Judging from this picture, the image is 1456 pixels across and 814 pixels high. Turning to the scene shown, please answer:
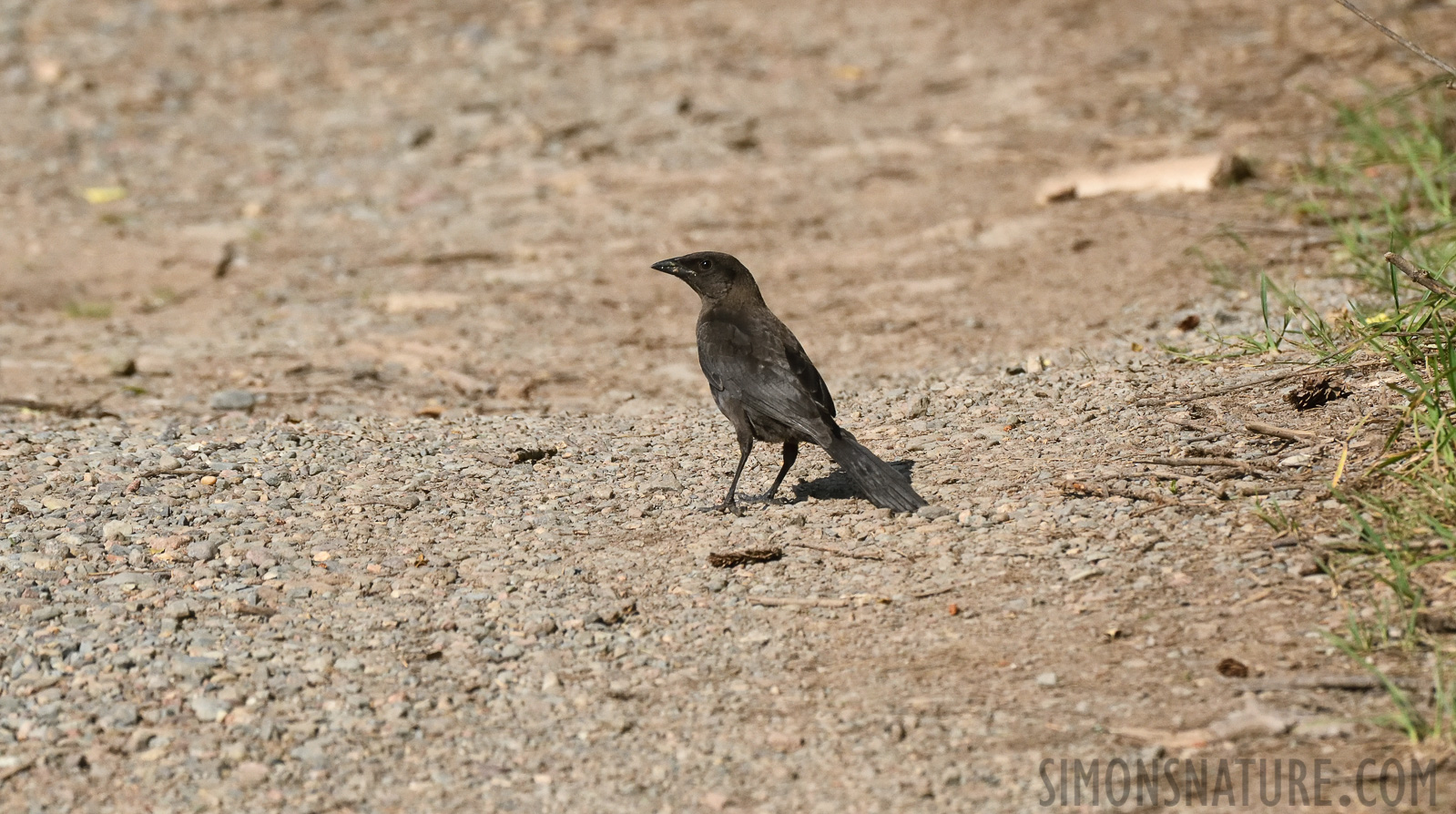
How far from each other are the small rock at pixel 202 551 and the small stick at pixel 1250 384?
343cm

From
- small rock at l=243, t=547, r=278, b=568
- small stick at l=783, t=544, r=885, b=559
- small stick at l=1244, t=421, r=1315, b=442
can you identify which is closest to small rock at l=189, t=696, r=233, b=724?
small rock at l=243, t=547, r=278, b=568

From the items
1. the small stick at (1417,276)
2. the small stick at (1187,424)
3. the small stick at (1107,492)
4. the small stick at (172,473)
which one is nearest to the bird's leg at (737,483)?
the small stick at (1107,492)

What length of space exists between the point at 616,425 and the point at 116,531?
2.20 meters

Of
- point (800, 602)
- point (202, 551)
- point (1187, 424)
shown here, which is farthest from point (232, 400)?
point (1187, 424)

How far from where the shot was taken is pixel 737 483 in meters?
5.34

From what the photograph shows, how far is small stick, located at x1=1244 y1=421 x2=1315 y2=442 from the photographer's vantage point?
475 cm

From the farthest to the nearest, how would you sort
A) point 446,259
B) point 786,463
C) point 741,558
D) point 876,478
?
1. point 446,259
2. point 786,463
3. point 876,478
4. point 741,558

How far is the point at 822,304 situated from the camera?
830 centimetres

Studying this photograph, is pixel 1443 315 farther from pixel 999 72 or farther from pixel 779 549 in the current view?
pixel 999 72

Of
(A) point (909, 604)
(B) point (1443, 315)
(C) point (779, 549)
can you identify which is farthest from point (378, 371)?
(B) point (1443, 315)

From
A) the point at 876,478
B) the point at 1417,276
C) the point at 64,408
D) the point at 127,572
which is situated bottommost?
the point at 64,408

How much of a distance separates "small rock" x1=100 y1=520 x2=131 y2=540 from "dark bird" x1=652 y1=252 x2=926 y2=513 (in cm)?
210

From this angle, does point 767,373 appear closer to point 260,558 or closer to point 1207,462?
point 1207,462

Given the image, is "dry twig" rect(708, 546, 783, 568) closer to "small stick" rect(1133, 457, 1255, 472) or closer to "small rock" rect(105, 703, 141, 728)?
"small stick" rect(1133, 457, 1255, 472)
